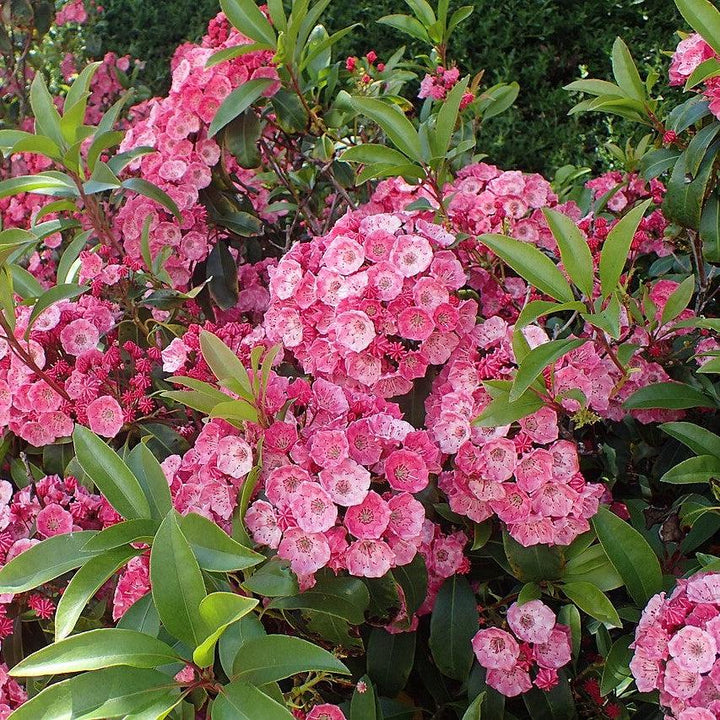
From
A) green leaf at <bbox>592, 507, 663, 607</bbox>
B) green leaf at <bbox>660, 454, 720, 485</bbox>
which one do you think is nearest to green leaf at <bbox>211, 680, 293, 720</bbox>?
green leaf at <bbox>592, 507, 663, 607</bbox>

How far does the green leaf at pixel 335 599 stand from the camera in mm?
1116

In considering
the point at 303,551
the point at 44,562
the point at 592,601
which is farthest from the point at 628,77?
the point at 44,562

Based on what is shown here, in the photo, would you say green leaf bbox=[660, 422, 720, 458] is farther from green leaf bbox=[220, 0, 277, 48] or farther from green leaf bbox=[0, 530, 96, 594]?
green leaf bbox=[220, 0, 277, 48]

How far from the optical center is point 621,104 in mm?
1677

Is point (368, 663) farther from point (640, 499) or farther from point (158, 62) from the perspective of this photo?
point (158, 62)

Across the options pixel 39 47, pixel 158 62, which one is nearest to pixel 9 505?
pixel 39 47

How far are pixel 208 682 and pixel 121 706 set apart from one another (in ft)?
0.32

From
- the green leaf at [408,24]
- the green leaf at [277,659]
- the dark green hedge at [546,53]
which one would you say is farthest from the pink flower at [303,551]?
the dark green hedge at [546,53]

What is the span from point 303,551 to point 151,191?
2.98 ft

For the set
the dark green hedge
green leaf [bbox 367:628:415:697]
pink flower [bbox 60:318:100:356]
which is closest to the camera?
green leaf [bbox 367:628:415:697]

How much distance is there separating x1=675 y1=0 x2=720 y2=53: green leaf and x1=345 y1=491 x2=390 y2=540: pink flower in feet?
2.94

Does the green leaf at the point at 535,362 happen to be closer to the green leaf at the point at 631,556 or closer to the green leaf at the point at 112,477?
the green leaf at the point at 631,556

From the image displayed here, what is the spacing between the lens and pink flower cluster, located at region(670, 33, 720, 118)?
1375 millimetres

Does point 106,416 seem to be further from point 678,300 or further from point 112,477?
point 678,300
